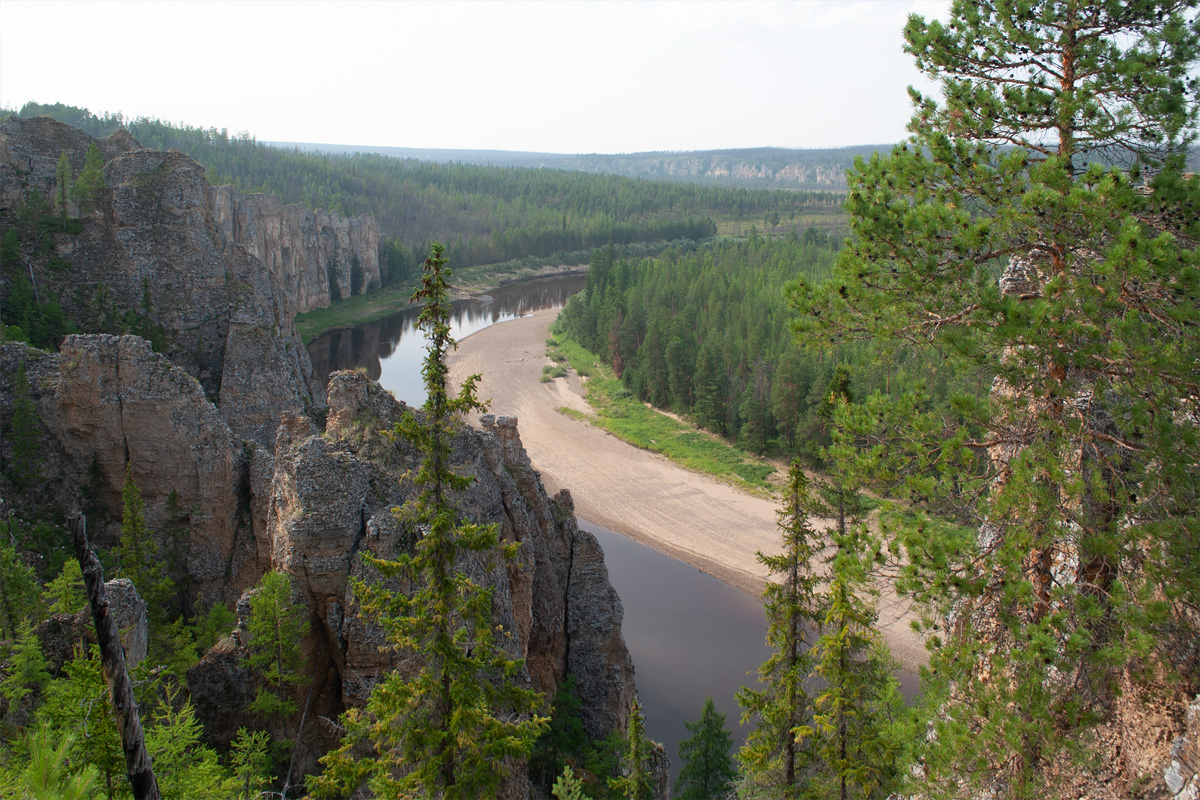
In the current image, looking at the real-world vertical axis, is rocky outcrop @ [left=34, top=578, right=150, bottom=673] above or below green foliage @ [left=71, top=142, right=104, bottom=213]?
below

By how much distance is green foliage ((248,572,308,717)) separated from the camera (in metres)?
14.4

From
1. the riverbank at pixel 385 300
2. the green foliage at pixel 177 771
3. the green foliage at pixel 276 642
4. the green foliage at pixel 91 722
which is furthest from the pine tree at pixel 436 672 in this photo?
the riverbank at pixel 385 300

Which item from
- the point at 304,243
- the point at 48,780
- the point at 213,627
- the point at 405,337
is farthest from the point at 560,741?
the point at 304,243

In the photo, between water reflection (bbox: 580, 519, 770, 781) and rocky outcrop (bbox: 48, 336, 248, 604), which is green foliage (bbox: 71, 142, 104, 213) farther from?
water reflection (bbox: 580, 519, 770, 781)

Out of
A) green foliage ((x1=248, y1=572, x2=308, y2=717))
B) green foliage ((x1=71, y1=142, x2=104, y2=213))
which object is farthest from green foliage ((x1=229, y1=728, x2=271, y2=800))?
green foliage ((x1=71, y1=142, x2=104, y2=213))

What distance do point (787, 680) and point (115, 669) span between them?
10417mm

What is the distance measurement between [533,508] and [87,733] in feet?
44.4

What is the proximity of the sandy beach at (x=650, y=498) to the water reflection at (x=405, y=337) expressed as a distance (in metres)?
11.4

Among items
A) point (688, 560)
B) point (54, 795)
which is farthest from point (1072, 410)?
point (688, 560)

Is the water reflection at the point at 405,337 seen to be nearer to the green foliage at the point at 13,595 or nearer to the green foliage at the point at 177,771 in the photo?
the green foliage at the point at 13,595

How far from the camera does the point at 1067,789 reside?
29.9ft

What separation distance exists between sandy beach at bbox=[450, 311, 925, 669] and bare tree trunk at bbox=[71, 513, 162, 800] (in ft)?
89.6

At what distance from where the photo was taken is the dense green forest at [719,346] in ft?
167

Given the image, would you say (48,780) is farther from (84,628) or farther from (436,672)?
(84,628)
